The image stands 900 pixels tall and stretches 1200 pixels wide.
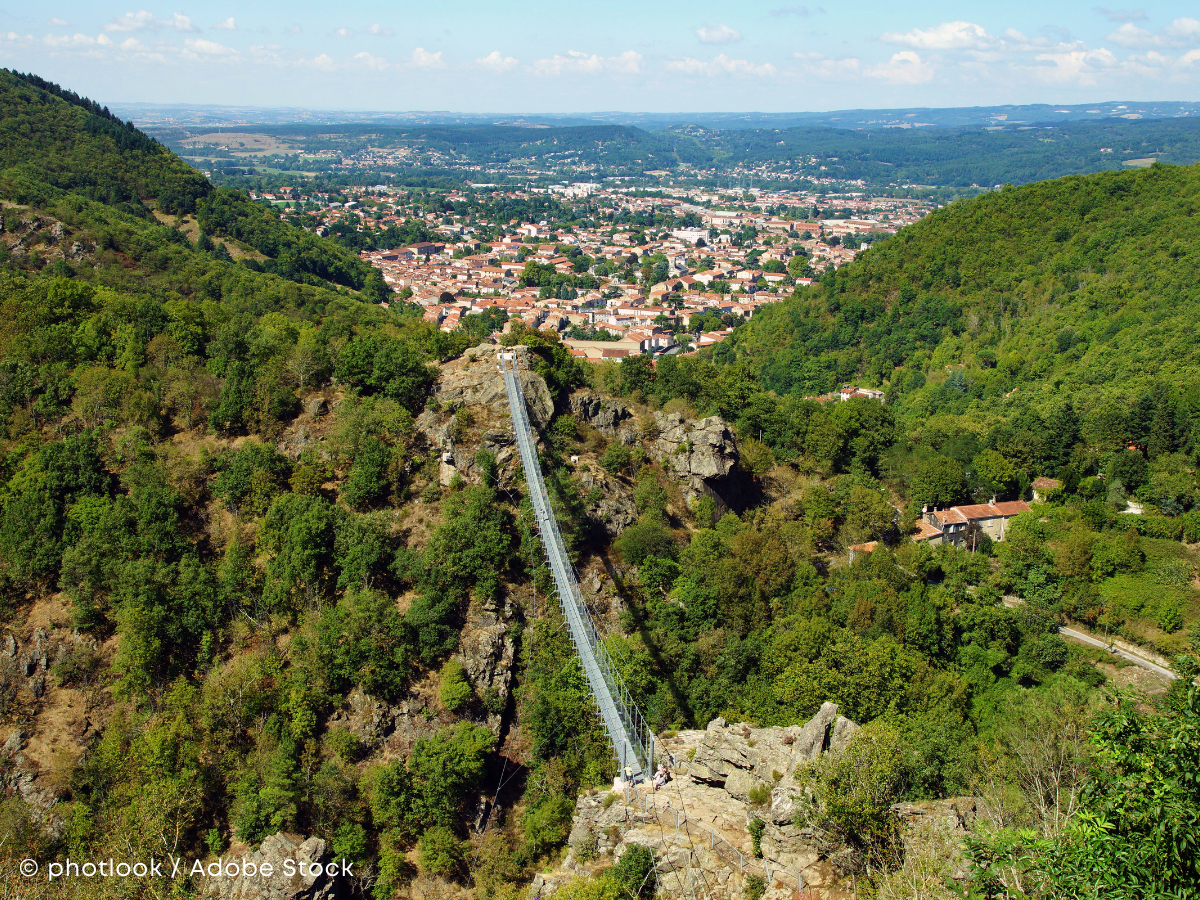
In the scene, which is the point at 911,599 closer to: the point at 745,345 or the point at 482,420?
the point at 482,420

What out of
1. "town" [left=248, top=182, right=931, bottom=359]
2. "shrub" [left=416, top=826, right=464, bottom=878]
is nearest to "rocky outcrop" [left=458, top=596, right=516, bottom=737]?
"shrub" [left=416, top=826, right=464, bottom=878]

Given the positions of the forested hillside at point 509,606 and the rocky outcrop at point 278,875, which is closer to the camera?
the forested hillside at point 509,606

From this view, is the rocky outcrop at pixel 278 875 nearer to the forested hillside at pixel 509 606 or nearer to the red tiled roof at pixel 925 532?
the forested hillside at pixel 509 606

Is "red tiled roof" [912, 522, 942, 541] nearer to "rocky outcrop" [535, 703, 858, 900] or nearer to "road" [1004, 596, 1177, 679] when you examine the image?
"road" [1004, 596, 1177, 679]

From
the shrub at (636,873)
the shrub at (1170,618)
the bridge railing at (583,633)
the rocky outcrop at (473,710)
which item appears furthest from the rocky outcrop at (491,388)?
the shrub at (1170,618)

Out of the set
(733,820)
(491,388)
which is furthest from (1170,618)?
(491,388)

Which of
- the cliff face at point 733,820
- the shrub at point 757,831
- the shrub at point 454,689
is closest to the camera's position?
the cliff face at point 733,820
